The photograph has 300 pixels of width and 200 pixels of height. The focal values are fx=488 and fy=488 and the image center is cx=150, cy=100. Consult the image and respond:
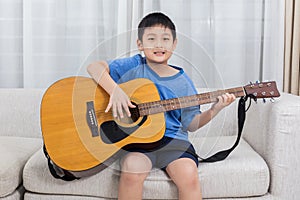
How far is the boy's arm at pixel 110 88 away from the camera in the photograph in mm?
1595

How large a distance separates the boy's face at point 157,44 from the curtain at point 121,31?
852 millimetres

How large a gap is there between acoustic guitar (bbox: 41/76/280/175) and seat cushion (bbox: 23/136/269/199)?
6 centimetres

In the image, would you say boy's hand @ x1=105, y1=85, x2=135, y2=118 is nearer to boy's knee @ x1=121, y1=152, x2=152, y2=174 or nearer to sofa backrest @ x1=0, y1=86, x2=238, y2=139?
boy's knee @ x1=121, y1=152, x2=152, y2=174

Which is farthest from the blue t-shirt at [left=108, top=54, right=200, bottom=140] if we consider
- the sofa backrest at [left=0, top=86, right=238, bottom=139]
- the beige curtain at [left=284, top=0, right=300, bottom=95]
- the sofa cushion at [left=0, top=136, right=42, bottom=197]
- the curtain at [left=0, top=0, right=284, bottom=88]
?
the beige curtain at [left=284, top=0, right=300, bottom=95]

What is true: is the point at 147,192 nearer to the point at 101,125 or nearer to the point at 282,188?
the point at 101,125

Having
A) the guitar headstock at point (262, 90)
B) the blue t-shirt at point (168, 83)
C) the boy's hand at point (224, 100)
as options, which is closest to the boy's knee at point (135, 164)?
the blue t-shirt at point (168, 83)

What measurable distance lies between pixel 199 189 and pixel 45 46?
1.29 metres

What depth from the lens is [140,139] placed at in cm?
159

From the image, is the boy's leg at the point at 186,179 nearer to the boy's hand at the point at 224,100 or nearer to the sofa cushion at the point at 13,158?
the boy's hand at the point at 224,100

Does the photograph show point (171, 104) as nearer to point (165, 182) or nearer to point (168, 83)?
point (168, 83)

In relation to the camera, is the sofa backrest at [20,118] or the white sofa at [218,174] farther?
the sofa backrest at [20,118]

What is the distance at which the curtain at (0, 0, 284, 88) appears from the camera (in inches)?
97.4

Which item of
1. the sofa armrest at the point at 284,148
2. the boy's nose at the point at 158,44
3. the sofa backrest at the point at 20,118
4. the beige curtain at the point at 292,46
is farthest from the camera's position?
the beige curtain at the point at 292,46

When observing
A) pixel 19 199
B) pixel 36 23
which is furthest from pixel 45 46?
pixel 19 199
